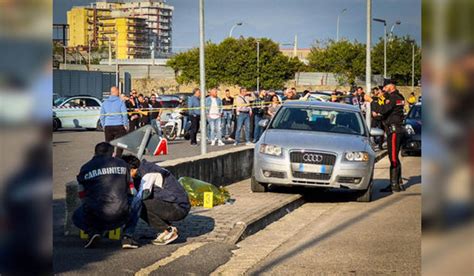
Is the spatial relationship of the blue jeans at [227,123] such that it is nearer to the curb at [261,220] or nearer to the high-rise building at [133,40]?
the curb at [261,220]

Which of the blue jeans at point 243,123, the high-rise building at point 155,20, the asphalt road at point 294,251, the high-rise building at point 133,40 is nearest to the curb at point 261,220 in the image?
the asphalt road at point 294,251

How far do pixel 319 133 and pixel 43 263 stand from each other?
14.3 m

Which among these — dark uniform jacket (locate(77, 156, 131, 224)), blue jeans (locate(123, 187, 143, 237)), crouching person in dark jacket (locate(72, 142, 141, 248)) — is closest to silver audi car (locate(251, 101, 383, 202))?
blue jeans (locate(123, 187, 143, 237))

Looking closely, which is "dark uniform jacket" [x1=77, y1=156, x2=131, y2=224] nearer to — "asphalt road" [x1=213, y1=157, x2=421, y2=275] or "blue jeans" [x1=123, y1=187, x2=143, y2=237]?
"blue jeans" [x1=123, y1=187, x2=143, y2=237]

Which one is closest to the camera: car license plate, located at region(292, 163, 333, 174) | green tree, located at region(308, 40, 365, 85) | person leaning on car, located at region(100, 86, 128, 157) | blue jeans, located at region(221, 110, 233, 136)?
car license plate, located at region(292, 163, 333, 174)

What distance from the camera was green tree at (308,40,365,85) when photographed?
75.4 m

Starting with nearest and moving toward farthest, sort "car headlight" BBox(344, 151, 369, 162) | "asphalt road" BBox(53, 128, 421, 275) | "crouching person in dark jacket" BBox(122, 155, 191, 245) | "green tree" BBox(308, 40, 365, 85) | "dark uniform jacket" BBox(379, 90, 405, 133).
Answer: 1. "asphalt road" BBox(53, 128, 421, 275)
2. "crouching person in dark jacket" BBox(122, 155, 191, 245)
3. "car headlight" BBox(344, 151, 369, 162)
4. "dark uniform jacket" BBox(379, 90, 405, 133)
5. "green tree" BBox(308, 40, 365, 85)

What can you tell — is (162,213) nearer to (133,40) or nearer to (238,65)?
(238,65)

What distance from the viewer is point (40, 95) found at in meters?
2.01

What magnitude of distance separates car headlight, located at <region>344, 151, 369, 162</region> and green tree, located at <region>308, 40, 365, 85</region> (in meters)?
56.9

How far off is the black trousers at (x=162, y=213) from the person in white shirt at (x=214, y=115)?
1924 centimetres

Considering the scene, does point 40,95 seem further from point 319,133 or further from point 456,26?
point 319,133

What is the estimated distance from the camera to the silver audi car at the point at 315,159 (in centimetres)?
1529

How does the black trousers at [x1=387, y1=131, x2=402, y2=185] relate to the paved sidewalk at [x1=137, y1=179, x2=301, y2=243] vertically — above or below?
above
